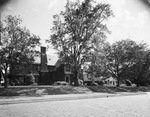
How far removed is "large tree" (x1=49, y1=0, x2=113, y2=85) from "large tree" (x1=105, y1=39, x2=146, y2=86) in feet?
24.6

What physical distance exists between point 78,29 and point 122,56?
12687 mm

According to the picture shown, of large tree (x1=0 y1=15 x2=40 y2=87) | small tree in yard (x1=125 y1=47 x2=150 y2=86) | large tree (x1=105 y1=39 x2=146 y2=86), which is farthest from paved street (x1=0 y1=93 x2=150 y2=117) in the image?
small tree in yard (x1=125 y1=47 x2=150 y2=86)

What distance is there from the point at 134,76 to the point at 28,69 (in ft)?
92.0

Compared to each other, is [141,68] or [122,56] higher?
[122,56]

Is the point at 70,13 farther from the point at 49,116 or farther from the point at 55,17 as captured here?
the point at 49,116

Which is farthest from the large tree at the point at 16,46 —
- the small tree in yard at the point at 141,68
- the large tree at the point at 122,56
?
the small tree in yard at the point at 141,68

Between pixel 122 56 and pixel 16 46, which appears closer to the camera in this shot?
pixel 16 46

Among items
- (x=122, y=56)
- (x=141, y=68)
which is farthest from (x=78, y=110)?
(x=141, y=68)

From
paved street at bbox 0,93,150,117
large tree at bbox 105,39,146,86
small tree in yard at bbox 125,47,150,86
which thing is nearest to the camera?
paved street at bbox 0,93,150,117

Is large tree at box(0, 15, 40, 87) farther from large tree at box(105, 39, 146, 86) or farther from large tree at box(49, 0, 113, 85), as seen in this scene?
large tree at box(105, 39, 146, 86)

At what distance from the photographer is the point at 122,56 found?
3625 cm

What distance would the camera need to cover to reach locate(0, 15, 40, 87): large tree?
23078 millimetres

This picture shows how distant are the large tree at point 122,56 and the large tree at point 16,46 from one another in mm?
19137

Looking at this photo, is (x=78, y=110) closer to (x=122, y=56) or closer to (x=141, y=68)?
(x=122, y=56)
